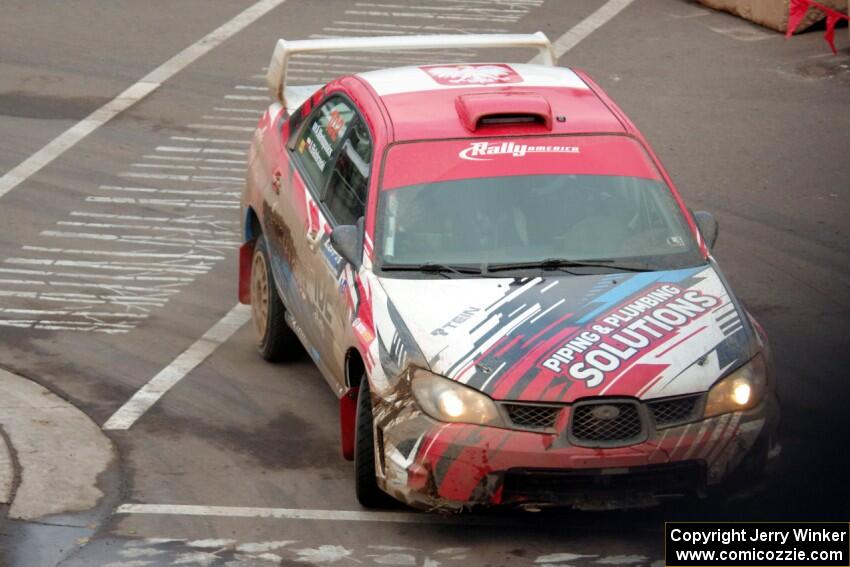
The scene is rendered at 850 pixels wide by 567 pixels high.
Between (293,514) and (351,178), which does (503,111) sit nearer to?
(351,178)

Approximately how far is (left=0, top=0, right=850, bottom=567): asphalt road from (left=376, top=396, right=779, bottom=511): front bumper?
1.05 feet

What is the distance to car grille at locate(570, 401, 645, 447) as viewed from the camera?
24.6ft

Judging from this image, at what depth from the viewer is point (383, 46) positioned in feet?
35.1

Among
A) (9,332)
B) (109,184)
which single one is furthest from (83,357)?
(109,184)

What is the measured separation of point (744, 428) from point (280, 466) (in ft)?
8.52

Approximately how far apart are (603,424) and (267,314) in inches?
137

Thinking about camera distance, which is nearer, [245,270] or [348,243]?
[348,243]

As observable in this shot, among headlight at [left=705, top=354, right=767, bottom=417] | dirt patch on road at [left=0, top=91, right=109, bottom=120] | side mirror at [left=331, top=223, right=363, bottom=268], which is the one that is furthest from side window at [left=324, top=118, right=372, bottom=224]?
dirt patch on road at [left=0, top=91, right=109, bottom=120]

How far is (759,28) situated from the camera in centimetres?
1933

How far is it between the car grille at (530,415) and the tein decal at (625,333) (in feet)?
0.66

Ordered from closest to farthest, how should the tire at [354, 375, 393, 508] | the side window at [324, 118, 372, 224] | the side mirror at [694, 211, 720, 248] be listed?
the tire at [354, 375, 393, 508] → the side mirror at [694, 211, 720, 248] → the side window at [324, 118, 372, 224]

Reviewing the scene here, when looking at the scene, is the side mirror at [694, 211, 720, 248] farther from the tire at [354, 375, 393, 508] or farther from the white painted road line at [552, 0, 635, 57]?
the white painted road line at [552, 0, 635, 57]

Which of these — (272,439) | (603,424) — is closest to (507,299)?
(603,424)

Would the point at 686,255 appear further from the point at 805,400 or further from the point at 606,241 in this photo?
the point at 805,400
